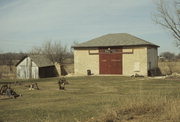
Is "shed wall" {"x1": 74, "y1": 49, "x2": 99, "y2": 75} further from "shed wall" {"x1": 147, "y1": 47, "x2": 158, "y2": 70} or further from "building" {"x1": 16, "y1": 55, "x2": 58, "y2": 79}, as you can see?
"shed wall" {"x1": 147, "y1": 47, "x2": 158, "y2": 70}

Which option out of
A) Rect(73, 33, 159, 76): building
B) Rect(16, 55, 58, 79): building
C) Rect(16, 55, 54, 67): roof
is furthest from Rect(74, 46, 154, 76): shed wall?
Rect(16, 55, 54, 67): roof

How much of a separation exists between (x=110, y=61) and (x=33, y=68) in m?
11.4

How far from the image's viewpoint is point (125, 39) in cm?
3872

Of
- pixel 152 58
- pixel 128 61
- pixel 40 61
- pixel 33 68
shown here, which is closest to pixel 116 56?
pixel 128 61

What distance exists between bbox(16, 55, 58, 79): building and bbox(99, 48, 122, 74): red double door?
849cm

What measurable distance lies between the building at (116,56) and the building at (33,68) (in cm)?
459

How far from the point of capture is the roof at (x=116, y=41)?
3669 centimetres

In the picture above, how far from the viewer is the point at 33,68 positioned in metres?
38.7

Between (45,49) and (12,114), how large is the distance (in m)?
54.5

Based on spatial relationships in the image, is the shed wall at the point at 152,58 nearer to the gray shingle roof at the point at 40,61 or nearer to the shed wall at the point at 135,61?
the shed wall at the point at 135,61

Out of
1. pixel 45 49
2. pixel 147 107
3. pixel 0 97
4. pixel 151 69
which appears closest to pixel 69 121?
pixel 147 107

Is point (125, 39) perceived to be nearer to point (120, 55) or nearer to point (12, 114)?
point (120, 55)

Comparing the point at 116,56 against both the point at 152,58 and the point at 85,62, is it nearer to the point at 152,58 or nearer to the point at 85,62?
the point at 85,62

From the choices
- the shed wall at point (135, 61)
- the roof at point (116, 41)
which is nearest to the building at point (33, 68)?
the roof at point (116, 41)
